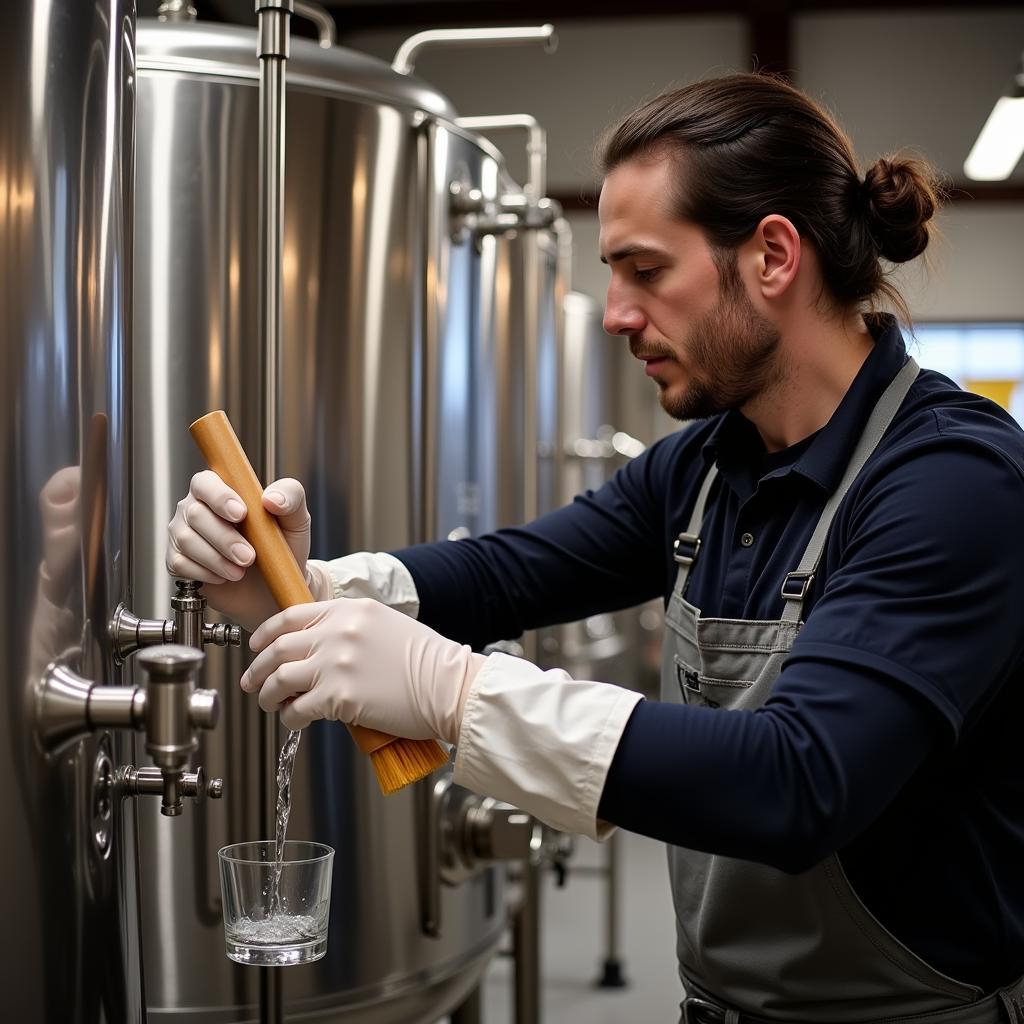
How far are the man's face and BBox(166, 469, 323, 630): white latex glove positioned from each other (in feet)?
1.31

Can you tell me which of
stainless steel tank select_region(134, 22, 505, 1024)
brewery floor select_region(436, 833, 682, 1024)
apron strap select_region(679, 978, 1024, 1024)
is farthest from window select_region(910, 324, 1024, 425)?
apron strap select_region(679, 978, 1024, 1024)

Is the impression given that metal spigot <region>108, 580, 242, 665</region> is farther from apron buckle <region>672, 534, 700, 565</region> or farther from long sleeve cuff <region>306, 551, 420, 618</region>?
apron buckle <region>672, 534, 700, 565</region>

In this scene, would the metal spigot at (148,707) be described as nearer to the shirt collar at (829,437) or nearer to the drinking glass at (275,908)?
the drinking glass at (275,908)

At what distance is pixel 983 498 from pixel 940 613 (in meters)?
0.12

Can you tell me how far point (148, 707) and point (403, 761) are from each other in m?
0.30

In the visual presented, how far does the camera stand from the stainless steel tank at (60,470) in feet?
2.73

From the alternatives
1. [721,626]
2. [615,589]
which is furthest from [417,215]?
[721,626]

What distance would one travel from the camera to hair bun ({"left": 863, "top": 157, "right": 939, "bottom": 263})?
1404 millimetres

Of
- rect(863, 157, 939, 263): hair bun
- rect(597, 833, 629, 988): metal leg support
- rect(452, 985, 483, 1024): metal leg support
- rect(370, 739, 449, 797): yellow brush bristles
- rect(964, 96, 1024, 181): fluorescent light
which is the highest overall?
rect(964, 96, 1024, 181): fluorescent light

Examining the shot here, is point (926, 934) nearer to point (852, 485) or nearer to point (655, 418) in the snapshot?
point (852, 485)

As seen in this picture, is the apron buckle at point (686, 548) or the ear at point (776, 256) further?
the apron buckle at point (686, 548)

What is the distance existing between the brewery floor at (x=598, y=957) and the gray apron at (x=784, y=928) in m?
1.88

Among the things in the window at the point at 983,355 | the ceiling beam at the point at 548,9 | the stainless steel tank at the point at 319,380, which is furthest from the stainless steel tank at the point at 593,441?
the stainless steel tank at the point at 319,380

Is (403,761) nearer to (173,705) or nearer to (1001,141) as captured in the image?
(173,705)
